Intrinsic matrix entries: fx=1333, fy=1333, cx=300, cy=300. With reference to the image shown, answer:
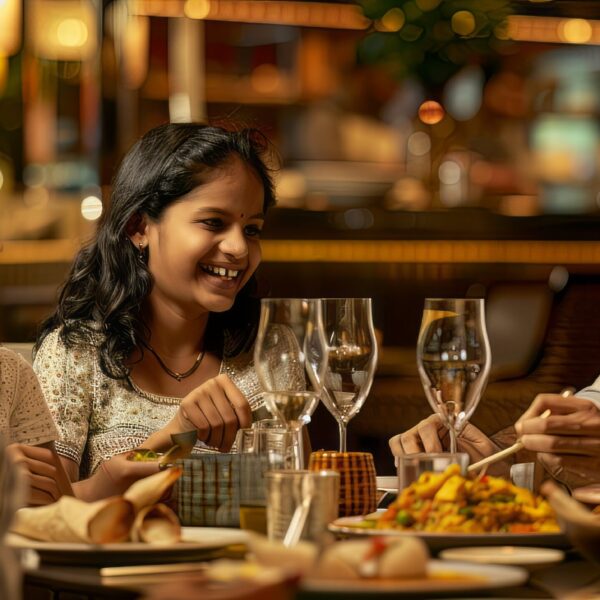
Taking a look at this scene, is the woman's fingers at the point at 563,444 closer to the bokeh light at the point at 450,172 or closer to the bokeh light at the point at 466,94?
the bokeh light at the point at 450,172

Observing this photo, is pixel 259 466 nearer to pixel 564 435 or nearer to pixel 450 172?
pixel 564 435

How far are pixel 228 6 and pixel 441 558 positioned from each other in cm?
574

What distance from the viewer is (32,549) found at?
120cm

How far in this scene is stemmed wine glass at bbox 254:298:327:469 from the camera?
1.50 m

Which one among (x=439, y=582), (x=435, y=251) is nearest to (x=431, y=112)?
(x=435, y=251)

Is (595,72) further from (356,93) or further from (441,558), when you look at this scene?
(441,558)

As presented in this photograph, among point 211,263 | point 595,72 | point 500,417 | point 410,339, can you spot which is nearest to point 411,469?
point 211,263

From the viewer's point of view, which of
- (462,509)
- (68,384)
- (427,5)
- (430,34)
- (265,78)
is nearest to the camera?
(462,509)

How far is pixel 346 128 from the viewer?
6.81 metres

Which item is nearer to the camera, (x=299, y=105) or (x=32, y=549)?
(x=32, y=549)

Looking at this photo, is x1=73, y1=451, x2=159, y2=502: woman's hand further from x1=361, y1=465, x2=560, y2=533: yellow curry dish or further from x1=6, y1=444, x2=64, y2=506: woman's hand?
x1=361, y1=465, x2=560, y2=533: yellow curry dish

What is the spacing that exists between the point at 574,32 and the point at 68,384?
5.20m

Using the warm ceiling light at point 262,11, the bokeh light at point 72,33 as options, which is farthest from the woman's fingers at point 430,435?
the bokeh light at point 72,33

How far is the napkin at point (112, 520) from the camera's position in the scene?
1.22m
